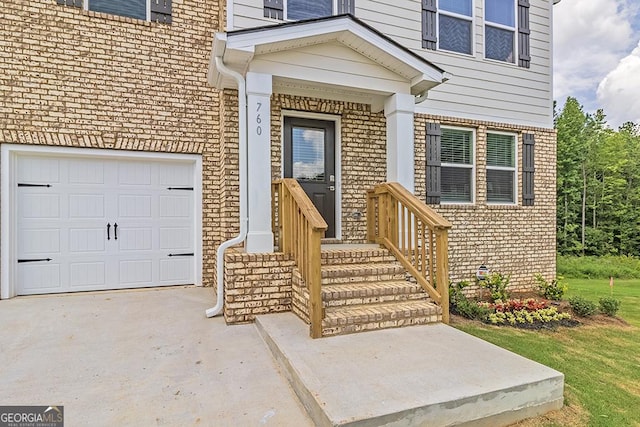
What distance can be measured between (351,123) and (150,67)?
10.6ft

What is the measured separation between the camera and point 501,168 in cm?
679

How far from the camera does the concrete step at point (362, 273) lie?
3.98 m

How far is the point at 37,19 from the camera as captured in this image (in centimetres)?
501

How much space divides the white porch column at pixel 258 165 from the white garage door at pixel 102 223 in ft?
7.41

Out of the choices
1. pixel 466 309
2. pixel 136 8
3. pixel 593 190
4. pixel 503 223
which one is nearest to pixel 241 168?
pixel 136 8

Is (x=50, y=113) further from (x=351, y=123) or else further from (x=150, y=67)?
(x=351, y=123)

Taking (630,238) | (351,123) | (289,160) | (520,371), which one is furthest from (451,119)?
(630,238)

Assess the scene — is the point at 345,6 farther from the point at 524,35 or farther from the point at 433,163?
the point at 524,35

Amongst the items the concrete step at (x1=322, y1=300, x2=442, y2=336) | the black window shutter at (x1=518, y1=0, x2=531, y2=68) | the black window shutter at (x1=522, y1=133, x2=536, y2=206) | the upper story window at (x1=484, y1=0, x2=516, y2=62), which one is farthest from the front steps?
the black window shutter at (x1=518, y1=0, x2=531, y2=68)

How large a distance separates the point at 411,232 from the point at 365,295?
1.20m

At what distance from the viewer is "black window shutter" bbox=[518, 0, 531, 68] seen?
6.89 metres

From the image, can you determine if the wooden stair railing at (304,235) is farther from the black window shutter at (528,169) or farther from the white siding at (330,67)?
the black window shutter at (528,169)

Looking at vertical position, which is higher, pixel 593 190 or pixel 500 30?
pixel 500 30

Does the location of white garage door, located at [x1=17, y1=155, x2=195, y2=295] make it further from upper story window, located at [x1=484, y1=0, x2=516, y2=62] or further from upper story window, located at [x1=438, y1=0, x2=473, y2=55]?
upper story window, located at [x1=484, y1=0, x2=516, y2=62]
